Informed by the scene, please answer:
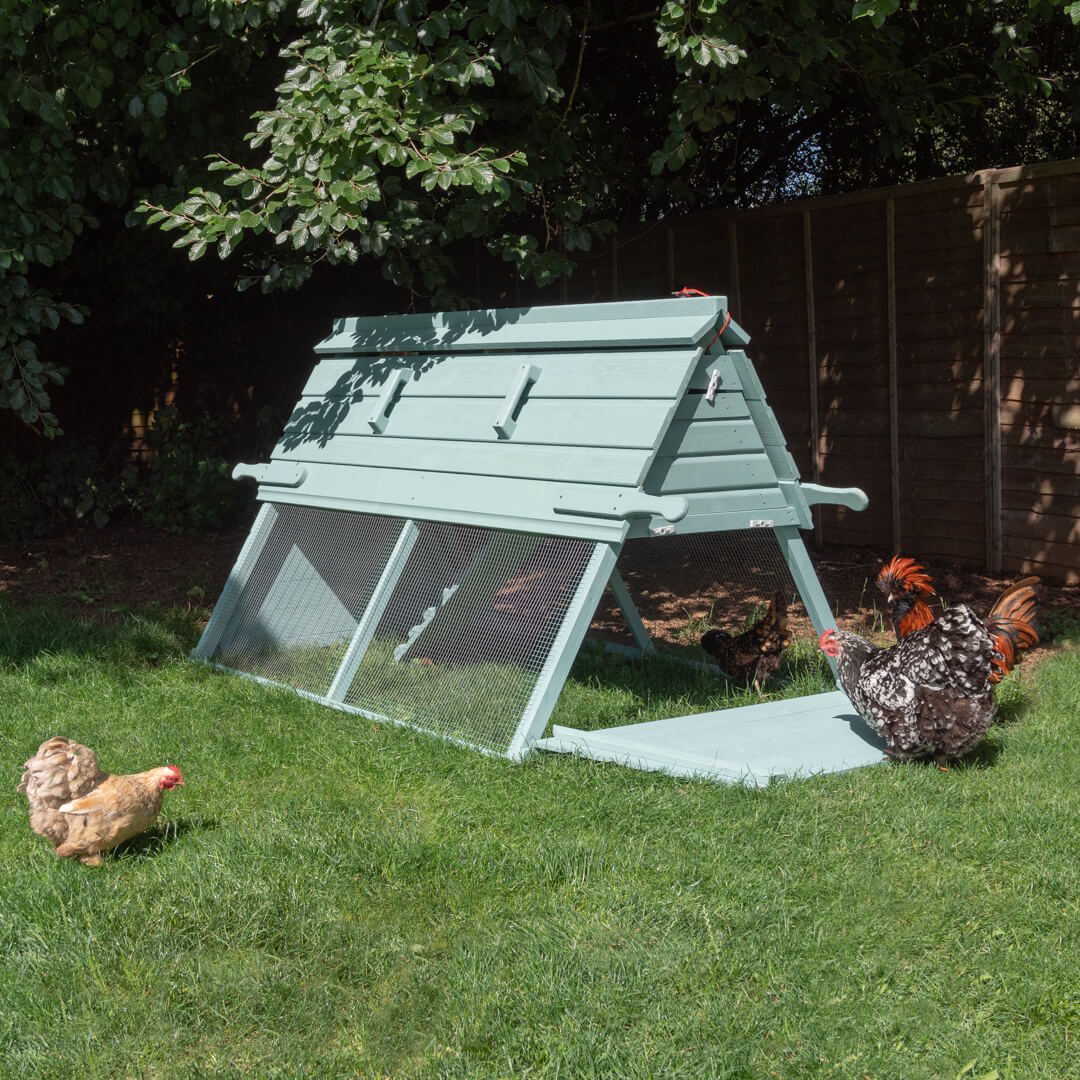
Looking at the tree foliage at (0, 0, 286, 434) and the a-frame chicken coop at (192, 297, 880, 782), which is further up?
the tree foliage at (0, 0, 286, 434)

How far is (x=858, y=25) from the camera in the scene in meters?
5.84

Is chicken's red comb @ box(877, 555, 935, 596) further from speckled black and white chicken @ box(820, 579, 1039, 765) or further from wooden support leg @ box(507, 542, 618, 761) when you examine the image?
wooden support leg @ box(507, 542, 618, 761)

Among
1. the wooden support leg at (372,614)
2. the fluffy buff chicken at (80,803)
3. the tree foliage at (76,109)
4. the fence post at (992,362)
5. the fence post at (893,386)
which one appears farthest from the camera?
the fence post at (893,386)

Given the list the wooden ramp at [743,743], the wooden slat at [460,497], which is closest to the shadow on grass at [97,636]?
the wooden slat at [460,497]

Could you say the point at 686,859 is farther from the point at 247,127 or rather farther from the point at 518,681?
the point at 247,127

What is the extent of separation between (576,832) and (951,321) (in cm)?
457

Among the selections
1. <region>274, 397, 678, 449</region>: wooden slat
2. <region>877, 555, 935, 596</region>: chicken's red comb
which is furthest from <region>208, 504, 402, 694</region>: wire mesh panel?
<region>877, 555, 935, 596</region>: chicken's red comb

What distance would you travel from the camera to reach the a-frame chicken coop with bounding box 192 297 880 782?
397 centimetres

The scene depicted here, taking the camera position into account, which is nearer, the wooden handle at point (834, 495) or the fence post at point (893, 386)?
the wooden handle at point (834, 495)

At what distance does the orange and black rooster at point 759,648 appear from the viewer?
15.7 feet

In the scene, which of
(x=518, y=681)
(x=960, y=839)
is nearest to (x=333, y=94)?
(x=518, y=681)

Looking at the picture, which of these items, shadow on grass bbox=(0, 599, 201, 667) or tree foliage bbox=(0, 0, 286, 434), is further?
shadow on grass bbox=(0, 599, 201, 667)

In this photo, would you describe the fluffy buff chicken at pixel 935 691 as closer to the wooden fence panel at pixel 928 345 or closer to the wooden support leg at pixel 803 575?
the wooden support leg at pixel 803 575

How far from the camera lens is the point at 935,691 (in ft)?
12.2
